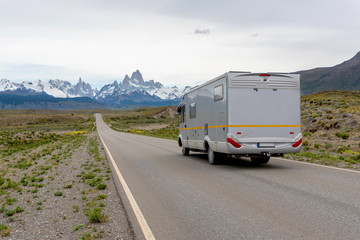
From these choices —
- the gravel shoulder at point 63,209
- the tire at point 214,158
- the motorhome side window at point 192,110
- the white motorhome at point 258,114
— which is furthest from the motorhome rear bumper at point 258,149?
the motorhome side window at point 192,110

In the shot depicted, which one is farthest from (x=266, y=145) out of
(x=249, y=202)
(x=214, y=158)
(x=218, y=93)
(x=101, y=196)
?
(x=101, y=196)

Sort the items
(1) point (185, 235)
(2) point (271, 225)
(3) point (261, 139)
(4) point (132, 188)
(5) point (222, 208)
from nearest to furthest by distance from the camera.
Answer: (1) point (185, 235) → (2) point (271, 225) → (5) point (222, 208) → (4) point (132, 188) → (3) point (261, 139)

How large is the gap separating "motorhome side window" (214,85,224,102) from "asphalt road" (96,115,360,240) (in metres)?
2.74

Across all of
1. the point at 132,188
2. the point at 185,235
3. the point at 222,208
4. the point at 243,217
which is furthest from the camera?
the point at 132,188

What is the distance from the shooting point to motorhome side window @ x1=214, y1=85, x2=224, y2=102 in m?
13.2

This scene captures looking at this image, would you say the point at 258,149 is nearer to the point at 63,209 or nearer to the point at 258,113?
the point at 258,113

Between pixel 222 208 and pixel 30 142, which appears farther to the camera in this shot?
pixel 30 142

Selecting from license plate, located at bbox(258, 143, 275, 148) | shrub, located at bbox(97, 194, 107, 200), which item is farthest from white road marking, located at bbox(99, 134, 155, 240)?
license plate, located at bbox(258, 143, 275, 148)

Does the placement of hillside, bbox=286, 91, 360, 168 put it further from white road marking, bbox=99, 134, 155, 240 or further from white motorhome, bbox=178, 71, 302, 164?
white road marking, bbox=99, 134, 155, 240

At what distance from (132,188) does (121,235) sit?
4.05 m

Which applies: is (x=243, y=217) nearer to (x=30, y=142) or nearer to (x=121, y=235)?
(x=121, y=235)

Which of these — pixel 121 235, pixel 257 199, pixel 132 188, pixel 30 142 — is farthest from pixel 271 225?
pixel 30 142

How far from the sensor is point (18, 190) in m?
9.88

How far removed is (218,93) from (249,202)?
6.50 meters
